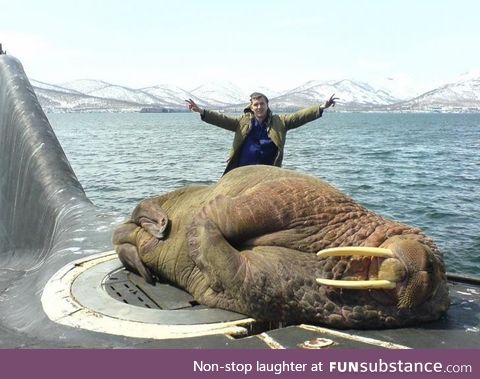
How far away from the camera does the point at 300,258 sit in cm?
427

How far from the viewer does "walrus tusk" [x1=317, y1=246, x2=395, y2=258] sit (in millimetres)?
3924

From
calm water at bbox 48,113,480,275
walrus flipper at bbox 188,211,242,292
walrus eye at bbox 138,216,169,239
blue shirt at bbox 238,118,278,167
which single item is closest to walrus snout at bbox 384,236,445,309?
walrus flipper at bbox 188,211,242,292

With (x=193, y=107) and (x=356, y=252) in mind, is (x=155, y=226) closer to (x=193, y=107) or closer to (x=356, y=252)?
(x=356, y=252)

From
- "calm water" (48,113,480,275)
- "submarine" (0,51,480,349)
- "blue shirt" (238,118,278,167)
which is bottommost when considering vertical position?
"calm water" (48,113,480,275)

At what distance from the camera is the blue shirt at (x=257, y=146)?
273 inches

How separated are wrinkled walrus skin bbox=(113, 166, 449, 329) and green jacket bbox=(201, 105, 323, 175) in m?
2.01

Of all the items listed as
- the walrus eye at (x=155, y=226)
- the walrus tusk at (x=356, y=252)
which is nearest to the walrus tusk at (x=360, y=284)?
the walrus tusk at (x=356, y=252)

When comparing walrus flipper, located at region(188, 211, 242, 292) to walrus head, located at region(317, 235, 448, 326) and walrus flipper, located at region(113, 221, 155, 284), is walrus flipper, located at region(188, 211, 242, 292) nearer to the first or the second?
walrus head, located at region(317, 235, 448, 326)

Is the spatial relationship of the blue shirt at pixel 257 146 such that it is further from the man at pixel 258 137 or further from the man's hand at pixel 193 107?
the man's hand at pixel 193 107

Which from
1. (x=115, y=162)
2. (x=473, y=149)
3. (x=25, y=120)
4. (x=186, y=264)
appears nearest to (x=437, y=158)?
(x=473, y=149)

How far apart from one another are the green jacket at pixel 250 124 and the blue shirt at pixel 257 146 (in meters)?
0.05

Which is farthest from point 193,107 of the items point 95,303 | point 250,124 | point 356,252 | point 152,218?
point 356,252

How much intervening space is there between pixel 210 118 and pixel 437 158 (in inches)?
1332

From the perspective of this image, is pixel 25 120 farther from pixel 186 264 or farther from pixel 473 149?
pixel 473 149
